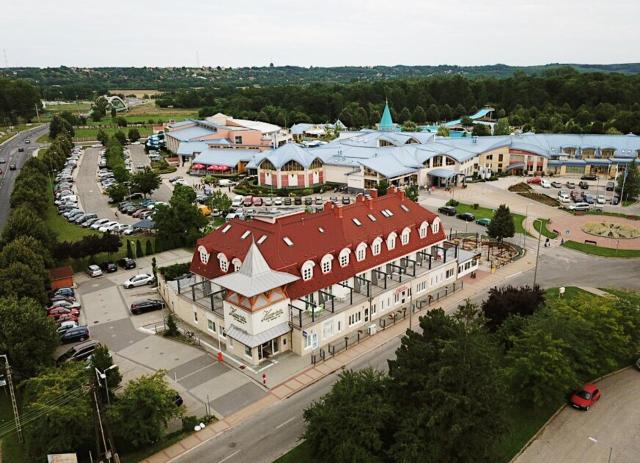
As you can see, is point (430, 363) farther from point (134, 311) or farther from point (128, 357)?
point (134, 311)

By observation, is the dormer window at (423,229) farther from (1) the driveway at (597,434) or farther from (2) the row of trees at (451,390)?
(1) the driveway at (597,434)

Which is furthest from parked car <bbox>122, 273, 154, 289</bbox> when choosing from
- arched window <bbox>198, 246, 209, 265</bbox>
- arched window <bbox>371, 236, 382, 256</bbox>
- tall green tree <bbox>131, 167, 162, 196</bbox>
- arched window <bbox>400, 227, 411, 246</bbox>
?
tall green tree <bbox>131, 167, 162, 196</bbox>

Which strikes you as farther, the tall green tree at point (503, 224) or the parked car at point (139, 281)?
the tall green tree at point (503, 224)

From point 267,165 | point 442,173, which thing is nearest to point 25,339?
point 267,165

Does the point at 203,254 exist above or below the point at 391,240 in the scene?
below

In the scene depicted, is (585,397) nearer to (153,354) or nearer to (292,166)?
(153,354)

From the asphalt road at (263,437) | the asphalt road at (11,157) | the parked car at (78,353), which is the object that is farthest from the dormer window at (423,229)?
the asphalt road at (11,157)
